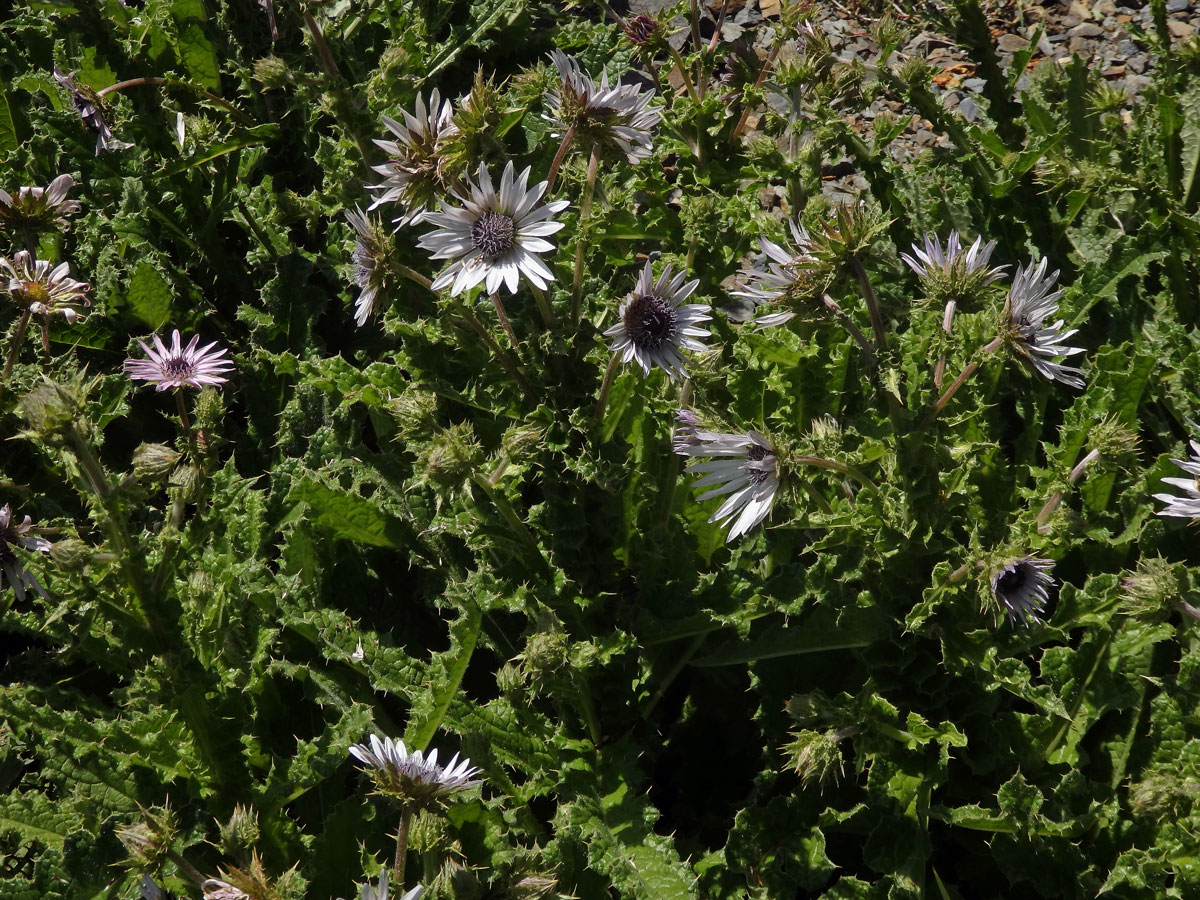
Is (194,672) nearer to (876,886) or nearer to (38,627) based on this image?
(38,627)

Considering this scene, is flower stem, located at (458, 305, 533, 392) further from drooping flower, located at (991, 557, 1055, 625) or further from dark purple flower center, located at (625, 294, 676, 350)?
drooping flower, located at (991, 557, 1055, 625)

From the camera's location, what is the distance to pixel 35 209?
11.9 feet

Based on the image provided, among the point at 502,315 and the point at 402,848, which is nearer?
the point at 402,848

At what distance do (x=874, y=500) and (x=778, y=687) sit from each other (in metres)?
0.74

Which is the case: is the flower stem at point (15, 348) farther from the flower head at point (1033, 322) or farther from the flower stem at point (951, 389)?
the flower head at point (1033, 322)

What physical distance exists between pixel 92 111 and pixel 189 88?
0.39 m

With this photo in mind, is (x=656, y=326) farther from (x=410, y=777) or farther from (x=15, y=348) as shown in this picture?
(x=15, y=348)

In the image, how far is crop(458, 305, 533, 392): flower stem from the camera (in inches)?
112

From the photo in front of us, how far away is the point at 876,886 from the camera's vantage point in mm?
2859

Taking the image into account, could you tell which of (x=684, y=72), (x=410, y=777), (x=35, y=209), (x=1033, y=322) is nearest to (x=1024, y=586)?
(x=1033, y=322)

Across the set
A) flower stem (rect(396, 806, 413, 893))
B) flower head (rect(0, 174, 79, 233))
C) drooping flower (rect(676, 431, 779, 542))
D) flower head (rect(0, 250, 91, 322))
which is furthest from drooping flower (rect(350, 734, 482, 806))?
flower head (rect(0, 174, 79, 233))

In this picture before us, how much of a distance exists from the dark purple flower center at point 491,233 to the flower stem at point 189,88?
2.12m

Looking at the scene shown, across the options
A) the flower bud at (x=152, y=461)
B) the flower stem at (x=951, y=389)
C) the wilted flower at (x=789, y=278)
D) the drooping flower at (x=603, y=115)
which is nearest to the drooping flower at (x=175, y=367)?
the flower bud at (x=152, y=461)

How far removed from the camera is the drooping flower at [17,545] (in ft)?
10.0
